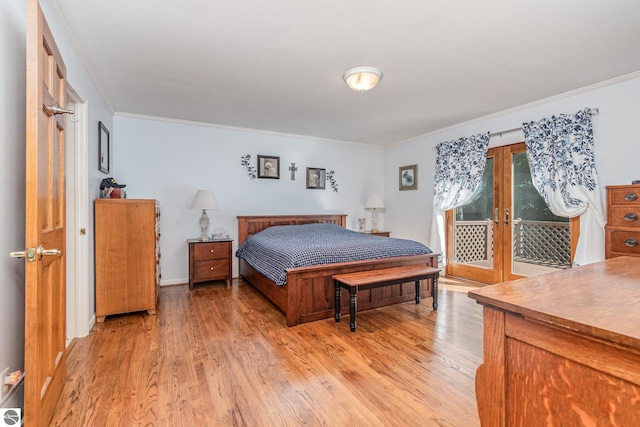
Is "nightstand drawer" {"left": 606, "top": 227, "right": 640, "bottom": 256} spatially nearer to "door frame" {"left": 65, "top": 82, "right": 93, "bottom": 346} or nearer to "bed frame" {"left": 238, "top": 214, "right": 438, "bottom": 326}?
"bed frame" {"left": 238, "top": 214, "right": 438, "bottom": 326}

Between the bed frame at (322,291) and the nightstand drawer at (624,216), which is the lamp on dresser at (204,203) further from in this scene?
the nightstand drawer at (624,216)

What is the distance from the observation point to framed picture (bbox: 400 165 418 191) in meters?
5.25

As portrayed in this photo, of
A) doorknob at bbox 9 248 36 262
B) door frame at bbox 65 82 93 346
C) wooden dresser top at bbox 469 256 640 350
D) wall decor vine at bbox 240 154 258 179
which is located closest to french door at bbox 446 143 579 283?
wooden dresser top at bbox 469 256 640 350

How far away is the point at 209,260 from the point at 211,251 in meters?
0.12

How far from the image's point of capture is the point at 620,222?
2.65 metres

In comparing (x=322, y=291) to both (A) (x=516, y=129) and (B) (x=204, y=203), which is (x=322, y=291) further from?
(A) (x=516, y=129)

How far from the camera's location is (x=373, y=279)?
9.32ft

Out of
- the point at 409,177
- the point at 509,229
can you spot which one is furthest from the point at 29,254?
the point at 409,177

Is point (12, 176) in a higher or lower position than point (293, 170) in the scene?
lower

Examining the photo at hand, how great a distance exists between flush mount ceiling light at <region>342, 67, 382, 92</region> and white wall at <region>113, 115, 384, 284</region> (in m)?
2.39

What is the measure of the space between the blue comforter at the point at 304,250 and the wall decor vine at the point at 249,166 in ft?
3.29

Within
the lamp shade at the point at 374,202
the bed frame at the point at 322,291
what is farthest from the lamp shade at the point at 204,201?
the lamp shade at the point at 374,202

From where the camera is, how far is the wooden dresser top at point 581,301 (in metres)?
0.72

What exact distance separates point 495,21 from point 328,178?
364 centimetres
